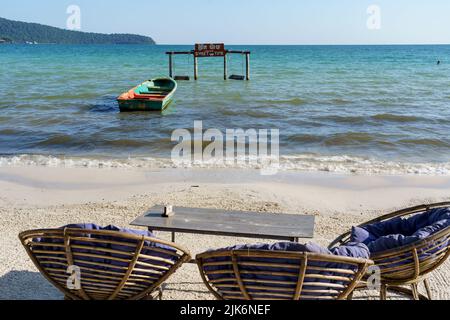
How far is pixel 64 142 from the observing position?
581 inches

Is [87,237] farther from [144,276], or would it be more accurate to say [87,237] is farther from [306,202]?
[306,202]

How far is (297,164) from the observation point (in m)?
11.7

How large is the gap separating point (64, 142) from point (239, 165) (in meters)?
5.73

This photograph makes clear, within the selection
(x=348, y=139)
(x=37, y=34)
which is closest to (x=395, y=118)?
(x=348, y=139)

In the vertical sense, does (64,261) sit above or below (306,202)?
above

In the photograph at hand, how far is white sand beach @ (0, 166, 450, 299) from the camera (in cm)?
567

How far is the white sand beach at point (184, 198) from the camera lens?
5672 mm

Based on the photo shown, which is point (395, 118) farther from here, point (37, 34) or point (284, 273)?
point (37, 34)

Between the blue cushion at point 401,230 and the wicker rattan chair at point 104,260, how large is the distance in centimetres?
150

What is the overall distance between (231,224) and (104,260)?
1549 mm

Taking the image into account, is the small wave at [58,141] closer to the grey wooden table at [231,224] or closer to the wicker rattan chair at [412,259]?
the grey wooden table at [231,224]

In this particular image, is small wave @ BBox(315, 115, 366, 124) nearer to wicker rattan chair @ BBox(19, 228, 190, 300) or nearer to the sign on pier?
the sign on pier

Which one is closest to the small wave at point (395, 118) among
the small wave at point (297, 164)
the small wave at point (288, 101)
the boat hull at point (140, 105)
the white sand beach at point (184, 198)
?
the small wave at point (288, 101)
